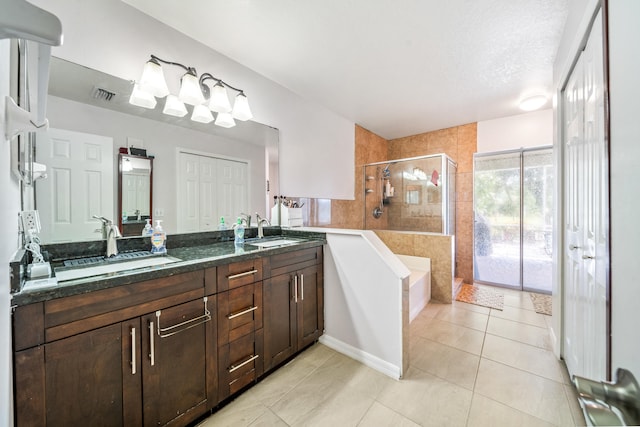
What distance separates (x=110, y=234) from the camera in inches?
57.9

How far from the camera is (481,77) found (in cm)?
243

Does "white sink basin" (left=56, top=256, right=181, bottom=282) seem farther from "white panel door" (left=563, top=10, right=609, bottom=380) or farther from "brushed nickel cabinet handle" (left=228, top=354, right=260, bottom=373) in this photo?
"white panel door" (left=563, top=10, right=609, bottom=380)

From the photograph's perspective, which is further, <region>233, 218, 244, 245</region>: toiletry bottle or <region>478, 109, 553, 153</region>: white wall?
<region>478, 109, 553, 153</region>: white wall

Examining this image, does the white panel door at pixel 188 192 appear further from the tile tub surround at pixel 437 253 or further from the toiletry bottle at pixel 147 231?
the tile tub surround at pixel 437 253

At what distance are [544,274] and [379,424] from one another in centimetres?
334

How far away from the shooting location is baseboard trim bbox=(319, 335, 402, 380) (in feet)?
5.65

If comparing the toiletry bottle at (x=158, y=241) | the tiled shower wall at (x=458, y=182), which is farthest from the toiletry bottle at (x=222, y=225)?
the tiled shower wall at (x=458, y=182)

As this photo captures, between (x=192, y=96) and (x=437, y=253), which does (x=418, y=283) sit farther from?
(x=192, y=96)

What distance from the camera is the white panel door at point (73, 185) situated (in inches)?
52.2

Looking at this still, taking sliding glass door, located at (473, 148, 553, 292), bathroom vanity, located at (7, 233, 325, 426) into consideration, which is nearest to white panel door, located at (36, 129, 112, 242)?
bathroom vanity, located at (7, 233, 325, 426)

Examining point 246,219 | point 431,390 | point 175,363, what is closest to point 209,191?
point 246,219

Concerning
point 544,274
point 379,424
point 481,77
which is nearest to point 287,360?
point 379,424

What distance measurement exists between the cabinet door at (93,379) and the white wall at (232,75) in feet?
4.90

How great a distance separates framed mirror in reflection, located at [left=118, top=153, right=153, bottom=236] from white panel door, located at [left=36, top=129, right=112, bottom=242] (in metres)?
0.05
